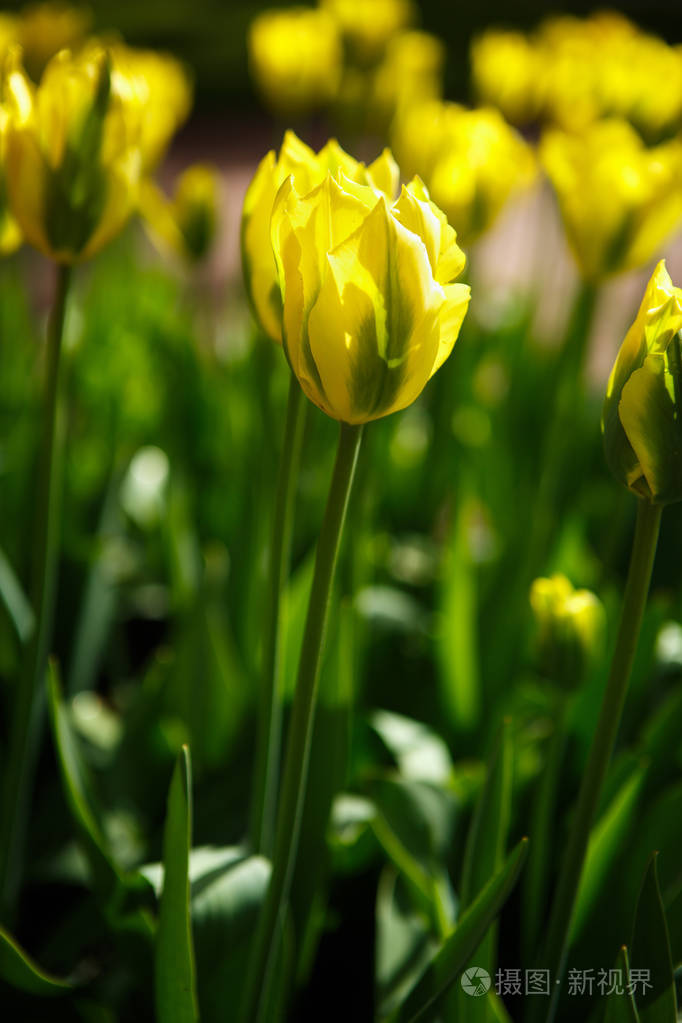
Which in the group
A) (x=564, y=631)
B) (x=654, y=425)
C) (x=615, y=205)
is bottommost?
(x=564, y=631)

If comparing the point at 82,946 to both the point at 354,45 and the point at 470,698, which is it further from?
the point at 354,45

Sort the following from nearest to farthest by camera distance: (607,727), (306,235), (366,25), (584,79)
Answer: (306,235) → (607,727) → (584,79) → (366,25)

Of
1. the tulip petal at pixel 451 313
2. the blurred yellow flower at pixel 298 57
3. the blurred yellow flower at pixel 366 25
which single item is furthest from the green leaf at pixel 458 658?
the blurred yellow flower at pixel 366 25

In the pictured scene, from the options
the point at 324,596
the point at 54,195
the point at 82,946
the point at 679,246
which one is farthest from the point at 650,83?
the point at 679,246

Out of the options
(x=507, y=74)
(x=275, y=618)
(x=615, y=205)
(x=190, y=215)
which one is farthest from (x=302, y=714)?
(x=507, y=74)

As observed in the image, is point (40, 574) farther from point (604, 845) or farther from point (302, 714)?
point (604, 845)

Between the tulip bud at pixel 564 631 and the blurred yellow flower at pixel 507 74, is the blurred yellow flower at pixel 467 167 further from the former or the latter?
the blurred yellow flower at pixel 507 74
